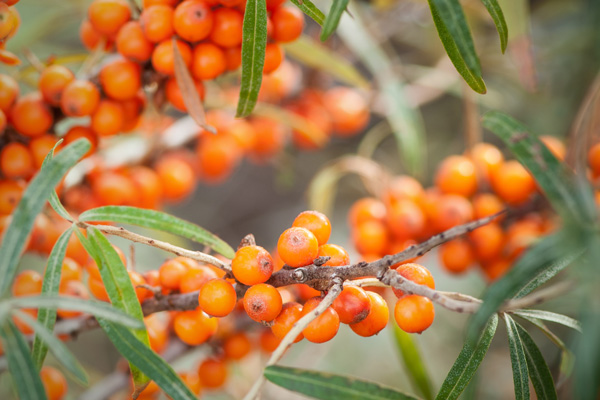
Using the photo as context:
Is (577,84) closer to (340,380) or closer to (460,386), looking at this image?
(460,386)

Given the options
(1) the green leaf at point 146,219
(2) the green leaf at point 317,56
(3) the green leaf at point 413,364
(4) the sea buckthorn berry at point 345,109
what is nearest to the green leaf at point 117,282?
(1) the green leaf at point 146,219

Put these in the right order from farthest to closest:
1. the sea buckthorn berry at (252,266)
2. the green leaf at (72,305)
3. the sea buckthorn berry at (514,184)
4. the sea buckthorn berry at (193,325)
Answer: the sea buckthorn berry at (514,184)
the sea buckthorn berry at (193,325)
the sea buckthorn berry at (252,266)
the green leaf at (72,305)

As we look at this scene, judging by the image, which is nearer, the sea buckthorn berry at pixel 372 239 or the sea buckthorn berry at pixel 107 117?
the sea buckthorn berry at pixel 107 117

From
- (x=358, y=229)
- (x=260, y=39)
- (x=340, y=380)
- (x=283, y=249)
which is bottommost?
(x=340, y=380)

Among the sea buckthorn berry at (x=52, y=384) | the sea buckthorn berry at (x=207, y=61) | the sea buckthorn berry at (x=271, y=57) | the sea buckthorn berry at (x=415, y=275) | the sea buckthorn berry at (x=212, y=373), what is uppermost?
the sea buckthorn berry at (x=271, y=57)

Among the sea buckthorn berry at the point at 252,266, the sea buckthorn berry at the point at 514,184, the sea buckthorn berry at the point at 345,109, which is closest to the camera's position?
the sea buckthorn berry at the point at 252,266

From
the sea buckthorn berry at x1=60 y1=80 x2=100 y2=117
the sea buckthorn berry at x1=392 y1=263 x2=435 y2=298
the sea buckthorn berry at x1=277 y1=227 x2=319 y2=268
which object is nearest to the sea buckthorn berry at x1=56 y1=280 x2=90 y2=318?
the sea buckthorn berry at x1=60 y1=80 x2=100 y2=117

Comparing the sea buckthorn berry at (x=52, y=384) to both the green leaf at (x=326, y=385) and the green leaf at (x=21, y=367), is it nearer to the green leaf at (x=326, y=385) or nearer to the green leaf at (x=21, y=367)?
the green leaf at (x=21, y=367)

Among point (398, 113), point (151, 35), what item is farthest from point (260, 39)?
point (398, 113)
